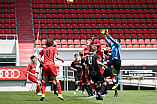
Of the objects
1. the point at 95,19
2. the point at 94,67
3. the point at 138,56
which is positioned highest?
the point at 95,19

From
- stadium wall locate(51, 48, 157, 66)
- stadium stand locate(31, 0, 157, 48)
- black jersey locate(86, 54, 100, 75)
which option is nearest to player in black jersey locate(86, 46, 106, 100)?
black jersey locate(86, 54, 100, 75)

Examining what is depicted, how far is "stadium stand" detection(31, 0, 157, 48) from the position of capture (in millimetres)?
25531

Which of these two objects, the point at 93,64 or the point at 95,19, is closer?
the point at 93,64

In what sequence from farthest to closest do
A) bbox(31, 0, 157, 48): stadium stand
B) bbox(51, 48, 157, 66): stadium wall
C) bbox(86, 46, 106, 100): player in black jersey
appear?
bbox(31, 0, 157, 48): stadium stand → bbox(51, 48, 157, 66): stadium wall → bbox(86, 46, 106, 100): player in black jersey

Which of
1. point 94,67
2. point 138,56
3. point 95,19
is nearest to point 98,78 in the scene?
point 94,67

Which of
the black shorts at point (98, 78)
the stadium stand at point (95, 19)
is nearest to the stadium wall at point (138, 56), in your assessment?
the stadium stand at point (95, 19)

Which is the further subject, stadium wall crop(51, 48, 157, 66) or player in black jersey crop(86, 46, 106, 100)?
stadium wall crop(51, 48, 157, 66)

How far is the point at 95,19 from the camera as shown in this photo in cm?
2689

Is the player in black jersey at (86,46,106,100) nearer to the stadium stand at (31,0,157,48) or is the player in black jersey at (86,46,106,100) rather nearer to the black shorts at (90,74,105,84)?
the black shorts at (90,74,105,84)

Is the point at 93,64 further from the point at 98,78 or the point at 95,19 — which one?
the point at 95,19

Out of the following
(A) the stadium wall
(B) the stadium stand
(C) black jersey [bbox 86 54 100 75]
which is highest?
(B) the stadium stand

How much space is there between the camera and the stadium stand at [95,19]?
25.5 m

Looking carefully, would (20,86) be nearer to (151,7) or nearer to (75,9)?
(75,9)

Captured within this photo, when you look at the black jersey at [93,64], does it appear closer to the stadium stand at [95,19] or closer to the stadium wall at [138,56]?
the stadium wall at [138,56]
